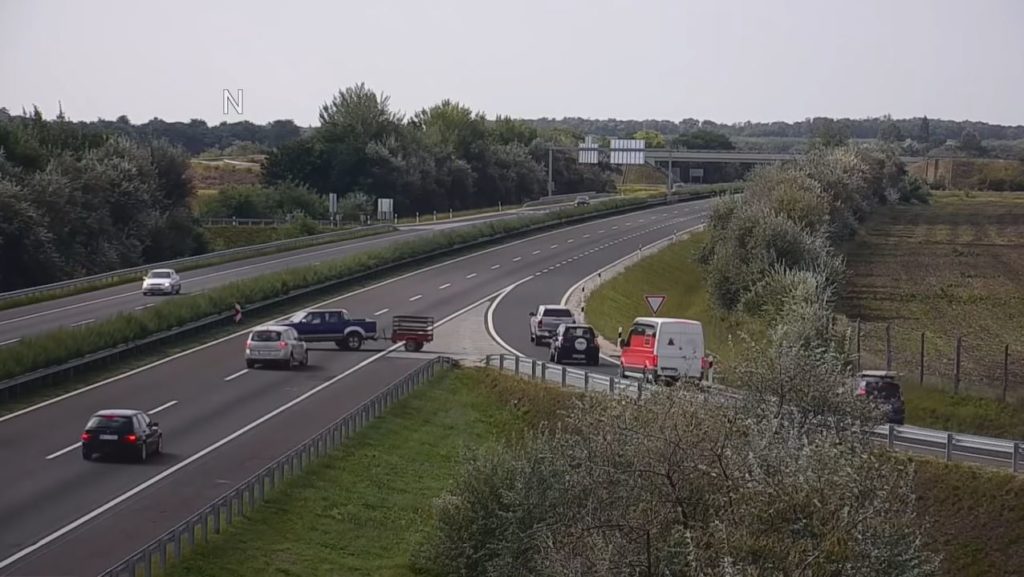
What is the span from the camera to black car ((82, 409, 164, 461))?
2944 cm

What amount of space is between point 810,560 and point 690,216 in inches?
3997

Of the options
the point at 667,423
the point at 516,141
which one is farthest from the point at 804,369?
the point at 516,141

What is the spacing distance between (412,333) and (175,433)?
16.6 m

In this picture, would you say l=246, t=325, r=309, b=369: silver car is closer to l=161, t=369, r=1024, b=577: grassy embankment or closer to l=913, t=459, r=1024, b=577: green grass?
l=161, t=369, r=1024, b=577: grassy embankment

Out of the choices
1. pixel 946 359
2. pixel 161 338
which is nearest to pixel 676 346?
pixel 946 359

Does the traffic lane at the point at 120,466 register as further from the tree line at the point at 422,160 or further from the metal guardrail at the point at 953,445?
the tree line at the point at 422,160

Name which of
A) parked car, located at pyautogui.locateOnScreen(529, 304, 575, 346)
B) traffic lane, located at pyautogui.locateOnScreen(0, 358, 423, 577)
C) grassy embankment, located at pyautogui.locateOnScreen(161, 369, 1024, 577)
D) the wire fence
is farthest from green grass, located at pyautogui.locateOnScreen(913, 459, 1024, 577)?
parked car, located at pyautogui.locateOnScreen(529, 304, 575, 346)

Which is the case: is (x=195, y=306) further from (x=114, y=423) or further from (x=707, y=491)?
(x=707, y=491)

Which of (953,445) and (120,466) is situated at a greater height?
(953,445)

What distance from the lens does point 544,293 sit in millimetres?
65438

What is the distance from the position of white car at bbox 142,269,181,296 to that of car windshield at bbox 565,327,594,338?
2292 centimetres

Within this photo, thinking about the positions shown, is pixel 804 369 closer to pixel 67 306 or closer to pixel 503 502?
pixel 503 502

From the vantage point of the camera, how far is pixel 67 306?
57.7m

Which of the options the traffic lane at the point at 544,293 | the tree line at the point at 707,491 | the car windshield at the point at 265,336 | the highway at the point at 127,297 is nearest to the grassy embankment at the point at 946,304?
the tree line at the point at 707,491
